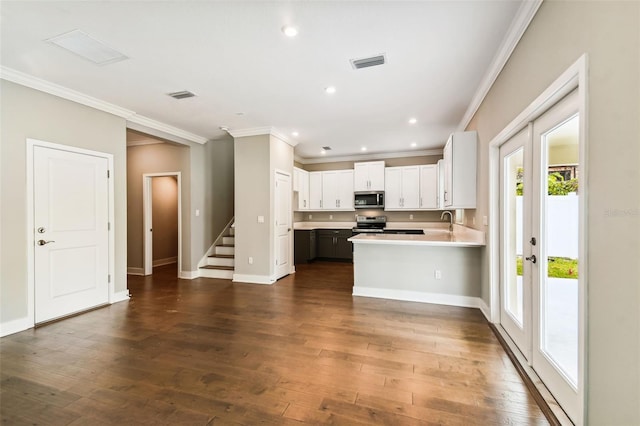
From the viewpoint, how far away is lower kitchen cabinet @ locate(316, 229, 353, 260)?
7.39 meters

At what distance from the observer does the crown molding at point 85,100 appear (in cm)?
304

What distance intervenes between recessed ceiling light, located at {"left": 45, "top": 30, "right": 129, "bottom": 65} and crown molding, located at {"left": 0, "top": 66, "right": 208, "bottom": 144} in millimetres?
1003

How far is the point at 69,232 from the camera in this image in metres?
3.57

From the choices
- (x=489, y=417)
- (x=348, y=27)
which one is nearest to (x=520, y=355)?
(x=489, y=417)

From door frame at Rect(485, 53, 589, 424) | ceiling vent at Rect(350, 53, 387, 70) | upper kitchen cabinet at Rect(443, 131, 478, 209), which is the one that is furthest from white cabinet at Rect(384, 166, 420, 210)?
ceiling vent at Rect(350, 53, 387, 70)

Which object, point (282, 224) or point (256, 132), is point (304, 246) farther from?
point (256, 132)

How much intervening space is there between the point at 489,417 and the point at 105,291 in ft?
15.5

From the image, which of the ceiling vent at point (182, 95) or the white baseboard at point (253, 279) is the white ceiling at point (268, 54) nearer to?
the ceiling vent at point (182, 95)

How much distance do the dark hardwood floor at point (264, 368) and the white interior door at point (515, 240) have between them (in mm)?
288

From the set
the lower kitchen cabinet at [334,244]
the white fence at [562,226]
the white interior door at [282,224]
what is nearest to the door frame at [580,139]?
the white fence at [562,226]

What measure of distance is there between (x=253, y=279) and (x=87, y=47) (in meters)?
4.02

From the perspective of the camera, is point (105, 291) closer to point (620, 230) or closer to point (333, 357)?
point (333, 357)

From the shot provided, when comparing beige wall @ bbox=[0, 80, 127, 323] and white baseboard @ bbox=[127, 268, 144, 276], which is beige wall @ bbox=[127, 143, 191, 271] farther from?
beige wall @ bbox=[0, 80, 127, 323]

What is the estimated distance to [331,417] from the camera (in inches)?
68.2
